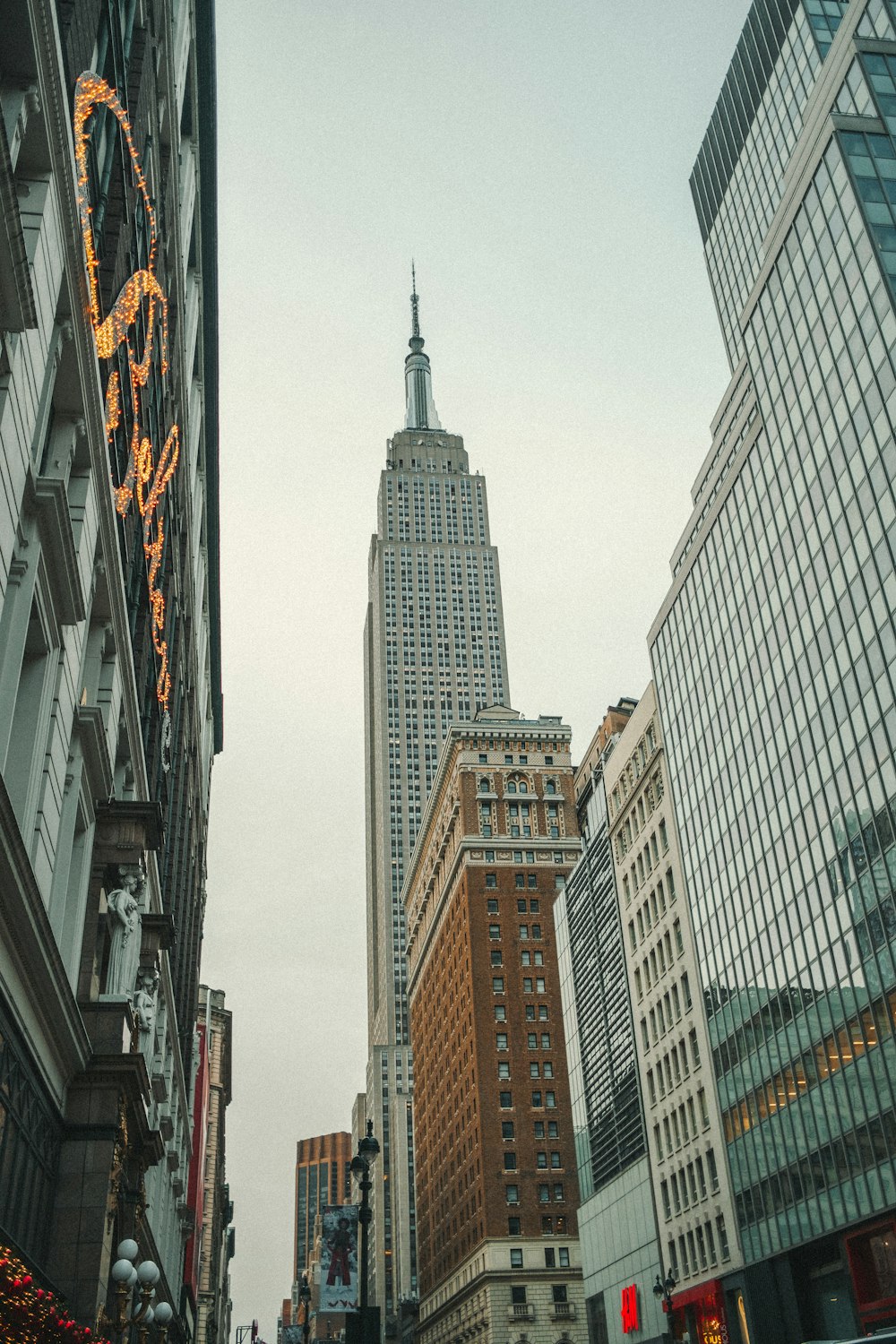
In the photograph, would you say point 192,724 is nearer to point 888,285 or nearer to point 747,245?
point 888,285

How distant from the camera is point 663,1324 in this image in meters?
71.8

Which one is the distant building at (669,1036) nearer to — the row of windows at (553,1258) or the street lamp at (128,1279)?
the row of windows at (553,1258)

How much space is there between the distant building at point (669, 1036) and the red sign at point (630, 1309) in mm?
6420

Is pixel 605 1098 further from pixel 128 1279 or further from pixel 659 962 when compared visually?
pixel 128 1279

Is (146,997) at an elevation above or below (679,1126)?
below

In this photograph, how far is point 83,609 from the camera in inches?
1030

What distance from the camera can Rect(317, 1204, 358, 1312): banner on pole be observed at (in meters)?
31.0

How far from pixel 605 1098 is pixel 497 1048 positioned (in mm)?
27097

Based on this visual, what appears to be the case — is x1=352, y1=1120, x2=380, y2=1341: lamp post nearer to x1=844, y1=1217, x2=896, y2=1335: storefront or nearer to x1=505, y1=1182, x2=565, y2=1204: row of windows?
x1=844, y1=1217, x2=896, y2=1335: storefront

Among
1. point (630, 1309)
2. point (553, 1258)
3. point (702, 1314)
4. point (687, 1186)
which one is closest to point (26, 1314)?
point (702, 1314)

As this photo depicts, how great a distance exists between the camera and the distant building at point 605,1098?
259ft

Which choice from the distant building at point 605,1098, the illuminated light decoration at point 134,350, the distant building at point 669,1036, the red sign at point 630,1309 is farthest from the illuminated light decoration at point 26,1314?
the red sign at point 630,1309

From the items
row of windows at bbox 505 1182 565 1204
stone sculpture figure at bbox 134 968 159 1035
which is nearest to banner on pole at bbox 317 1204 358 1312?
stone sculpture figure at bbox 134 968 159 1035

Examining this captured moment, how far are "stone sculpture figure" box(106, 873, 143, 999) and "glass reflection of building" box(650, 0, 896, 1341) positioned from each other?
2917 centimetres
